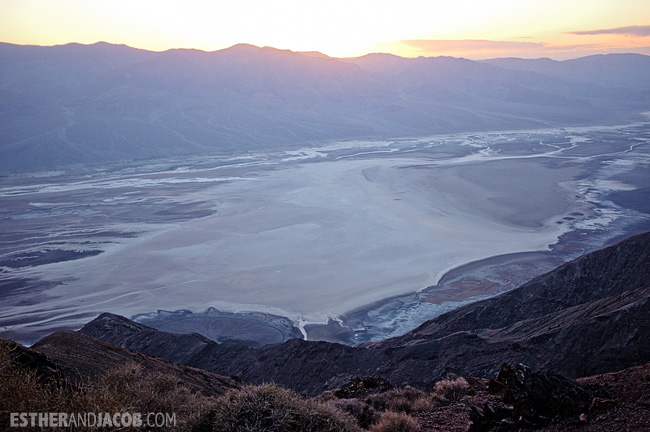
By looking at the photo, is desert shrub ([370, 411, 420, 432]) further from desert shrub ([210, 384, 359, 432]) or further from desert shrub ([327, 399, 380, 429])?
desert shrub ([210, 384, 359, 432])

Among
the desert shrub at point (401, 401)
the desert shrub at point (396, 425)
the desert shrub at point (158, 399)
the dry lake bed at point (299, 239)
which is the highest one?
the desert shrub at point (158, 399)

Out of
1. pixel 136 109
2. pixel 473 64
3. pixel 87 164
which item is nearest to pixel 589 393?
pixel 87 164

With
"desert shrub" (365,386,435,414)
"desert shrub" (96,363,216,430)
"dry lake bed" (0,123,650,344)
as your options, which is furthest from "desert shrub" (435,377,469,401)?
"dry lake bed" (0,123,650,344)

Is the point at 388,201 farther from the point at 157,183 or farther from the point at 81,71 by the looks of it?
the point at 81,71

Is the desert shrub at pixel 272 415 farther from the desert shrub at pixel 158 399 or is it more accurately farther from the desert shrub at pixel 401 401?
the desert shrub at pixel 401 401

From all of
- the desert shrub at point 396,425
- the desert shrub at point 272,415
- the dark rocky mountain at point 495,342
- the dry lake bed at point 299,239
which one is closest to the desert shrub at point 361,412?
the desert shrub at point 396,425

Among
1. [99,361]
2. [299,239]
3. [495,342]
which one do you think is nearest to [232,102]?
[299,239]

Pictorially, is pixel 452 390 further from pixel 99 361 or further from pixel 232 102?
pixel 232 102
